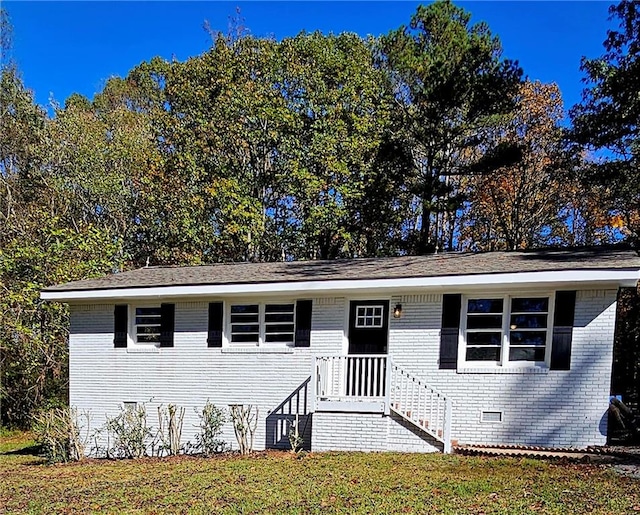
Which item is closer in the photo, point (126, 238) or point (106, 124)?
point (126, 238)

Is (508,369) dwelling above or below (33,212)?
below

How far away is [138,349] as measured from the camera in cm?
1100

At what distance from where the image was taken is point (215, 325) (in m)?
10.5

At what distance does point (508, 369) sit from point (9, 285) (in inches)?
573

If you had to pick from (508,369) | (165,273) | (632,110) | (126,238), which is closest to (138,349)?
(165,273)

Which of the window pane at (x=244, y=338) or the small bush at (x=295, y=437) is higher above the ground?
the window pane at (x=244, y=338)

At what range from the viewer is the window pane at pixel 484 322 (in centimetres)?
902

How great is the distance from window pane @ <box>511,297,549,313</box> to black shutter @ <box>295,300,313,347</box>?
3703 mm

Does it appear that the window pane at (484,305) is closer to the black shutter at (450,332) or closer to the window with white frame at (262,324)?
the black shutter at (450,332)

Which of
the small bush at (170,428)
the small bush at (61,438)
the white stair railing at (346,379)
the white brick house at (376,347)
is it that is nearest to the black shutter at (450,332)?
the white brick house at (376,347)

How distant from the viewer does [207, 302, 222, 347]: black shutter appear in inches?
414

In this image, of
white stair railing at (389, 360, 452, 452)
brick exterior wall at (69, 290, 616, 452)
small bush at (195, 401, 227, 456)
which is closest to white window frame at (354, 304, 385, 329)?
brick exterior wall at (69, 290, 616, 452)

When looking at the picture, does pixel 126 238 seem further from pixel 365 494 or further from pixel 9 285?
pixel 365 494

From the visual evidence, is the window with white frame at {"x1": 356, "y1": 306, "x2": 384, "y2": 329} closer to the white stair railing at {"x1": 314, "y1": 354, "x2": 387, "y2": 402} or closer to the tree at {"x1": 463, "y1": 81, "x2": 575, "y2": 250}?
the white stair railing at {"x1": 314, "y1": 354, "x2": 387, "y2": 402}
